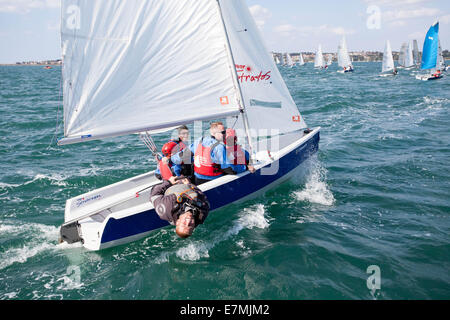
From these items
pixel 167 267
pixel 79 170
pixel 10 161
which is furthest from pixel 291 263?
pixel 10 161

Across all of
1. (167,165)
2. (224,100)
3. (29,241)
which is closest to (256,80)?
(224,100)

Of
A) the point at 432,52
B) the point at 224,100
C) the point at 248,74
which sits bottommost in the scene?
the point at 224,100

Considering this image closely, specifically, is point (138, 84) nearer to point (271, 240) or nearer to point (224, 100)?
point (224, 100)

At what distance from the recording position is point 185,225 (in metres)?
4.11

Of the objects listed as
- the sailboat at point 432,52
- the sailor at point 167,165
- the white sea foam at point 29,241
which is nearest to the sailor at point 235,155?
the sailor at point 167,165

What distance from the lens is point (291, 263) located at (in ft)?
15.3

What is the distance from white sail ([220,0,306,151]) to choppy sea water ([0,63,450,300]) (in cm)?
135

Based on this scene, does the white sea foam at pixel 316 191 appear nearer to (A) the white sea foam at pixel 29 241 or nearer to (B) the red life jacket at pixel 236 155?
(B) the red life jacket at pixel 236 155

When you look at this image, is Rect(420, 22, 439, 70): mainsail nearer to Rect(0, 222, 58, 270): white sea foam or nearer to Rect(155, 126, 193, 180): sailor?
Rect(155, 126, 193, 180): sailor

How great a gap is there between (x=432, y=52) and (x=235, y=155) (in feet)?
129

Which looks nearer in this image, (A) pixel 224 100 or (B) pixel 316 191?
(A) pixel 224 100

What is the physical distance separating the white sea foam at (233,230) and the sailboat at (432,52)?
35076 mm

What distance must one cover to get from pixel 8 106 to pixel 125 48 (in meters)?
18.8
